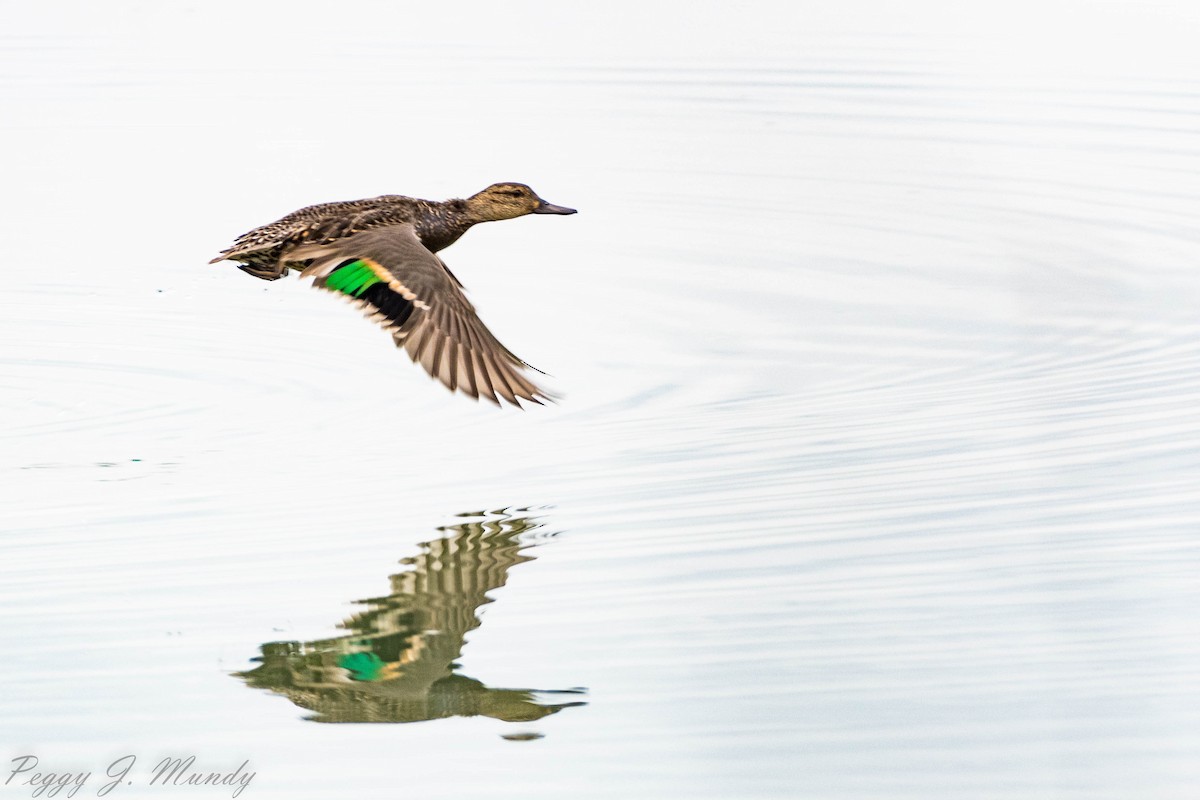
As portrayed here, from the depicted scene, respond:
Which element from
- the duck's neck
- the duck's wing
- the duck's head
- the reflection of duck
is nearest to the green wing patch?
the duck's wing

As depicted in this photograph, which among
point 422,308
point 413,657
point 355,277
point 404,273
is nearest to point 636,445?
point 422,308

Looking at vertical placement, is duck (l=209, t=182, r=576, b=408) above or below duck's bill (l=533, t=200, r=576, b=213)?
below

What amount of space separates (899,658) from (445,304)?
276 centimetres

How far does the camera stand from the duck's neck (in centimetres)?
953

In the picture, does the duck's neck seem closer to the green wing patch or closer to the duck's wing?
the duck's wing

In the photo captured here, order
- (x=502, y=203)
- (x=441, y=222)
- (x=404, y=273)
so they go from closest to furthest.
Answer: (x=404, y=273)
(x=441, y=222)
(x=502, y=203)

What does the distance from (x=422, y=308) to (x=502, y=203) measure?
2573 millimetres

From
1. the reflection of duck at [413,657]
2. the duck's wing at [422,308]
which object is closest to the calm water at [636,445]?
the reflection of duck at [413,657]

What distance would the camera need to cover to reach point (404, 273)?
25.7ft

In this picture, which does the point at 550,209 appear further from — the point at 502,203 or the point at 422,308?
the point at 422,308

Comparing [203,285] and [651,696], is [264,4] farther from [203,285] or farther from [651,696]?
[651,696]

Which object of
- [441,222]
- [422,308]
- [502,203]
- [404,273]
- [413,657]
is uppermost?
[502,203]

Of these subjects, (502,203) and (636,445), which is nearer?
(636,445)

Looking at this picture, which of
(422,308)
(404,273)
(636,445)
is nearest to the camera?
(636,445)
